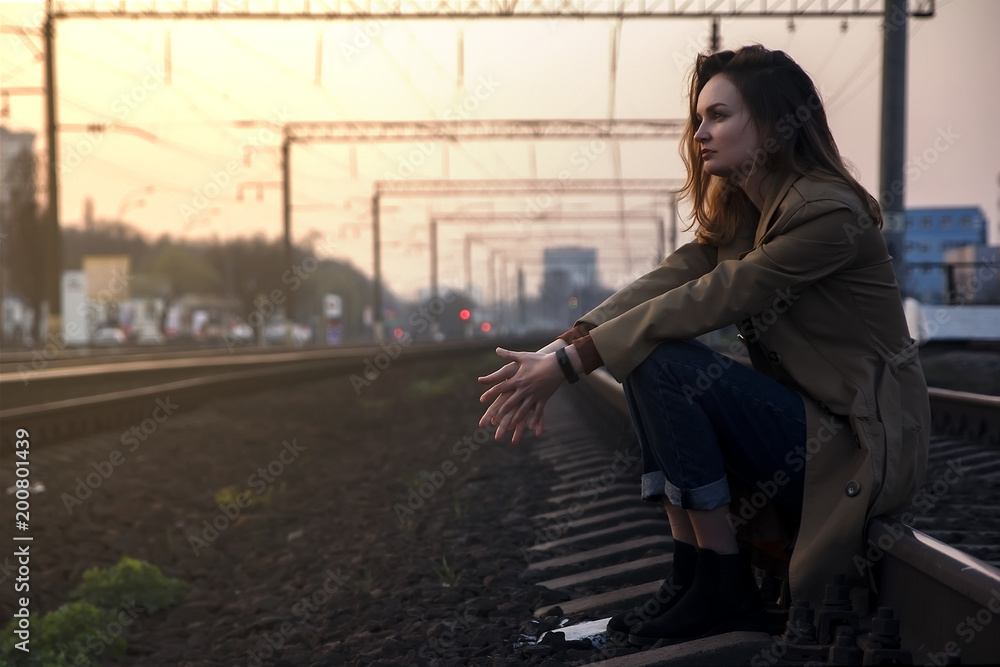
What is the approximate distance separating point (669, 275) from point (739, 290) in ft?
1.58

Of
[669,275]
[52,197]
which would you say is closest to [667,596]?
[669,275]

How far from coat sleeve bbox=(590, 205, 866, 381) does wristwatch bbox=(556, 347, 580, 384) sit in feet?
0.26

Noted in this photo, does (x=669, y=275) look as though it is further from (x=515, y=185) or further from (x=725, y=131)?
(x=515, y=185)

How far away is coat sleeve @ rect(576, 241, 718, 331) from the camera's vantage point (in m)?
2.89

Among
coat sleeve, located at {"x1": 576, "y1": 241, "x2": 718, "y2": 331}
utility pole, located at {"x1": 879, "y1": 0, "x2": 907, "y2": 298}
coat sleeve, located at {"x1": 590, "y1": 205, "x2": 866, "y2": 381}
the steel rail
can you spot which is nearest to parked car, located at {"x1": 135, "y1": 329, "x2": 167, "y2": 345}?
utility pole, located at {"x1": 879, "y1": 0, "x2": 907, "y2": 298}

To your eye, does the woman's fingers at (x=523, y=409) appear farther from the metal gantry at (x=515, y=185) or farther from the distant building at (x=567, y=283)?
the distant building at (x=567, y=283)

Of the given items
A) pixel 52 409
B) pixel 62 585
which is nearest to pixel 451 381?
pixel 52 409

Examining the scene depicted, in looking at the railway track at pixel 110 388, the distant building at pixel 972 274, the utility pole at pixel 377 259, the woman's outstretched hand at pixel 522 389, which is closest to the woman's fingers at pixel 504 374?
the woman's outstretched hand at pixel 522 389

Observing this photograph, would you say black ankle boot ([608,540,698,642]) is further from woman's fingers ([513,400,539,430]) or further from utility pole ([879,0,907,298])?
utility pole ([879,0,907,298])

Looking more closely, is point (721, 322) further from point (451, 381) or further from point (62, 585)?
point (451, 381)

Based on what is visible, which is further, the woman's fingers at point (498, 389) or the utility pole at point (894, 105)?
the utility pole at point (894, 105)

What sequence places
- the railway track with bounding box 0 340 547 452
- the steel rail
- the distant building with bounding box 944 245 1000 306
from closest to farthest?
the steel rail
the railway track with bounding box 0 340 547 452
the distant building with bounding box 944 245 1000 306

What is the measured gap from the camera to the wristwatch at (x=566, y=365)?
8.55 ft

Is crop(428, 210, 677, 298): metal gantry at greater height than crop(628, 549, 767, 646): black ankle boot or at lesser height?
greater
